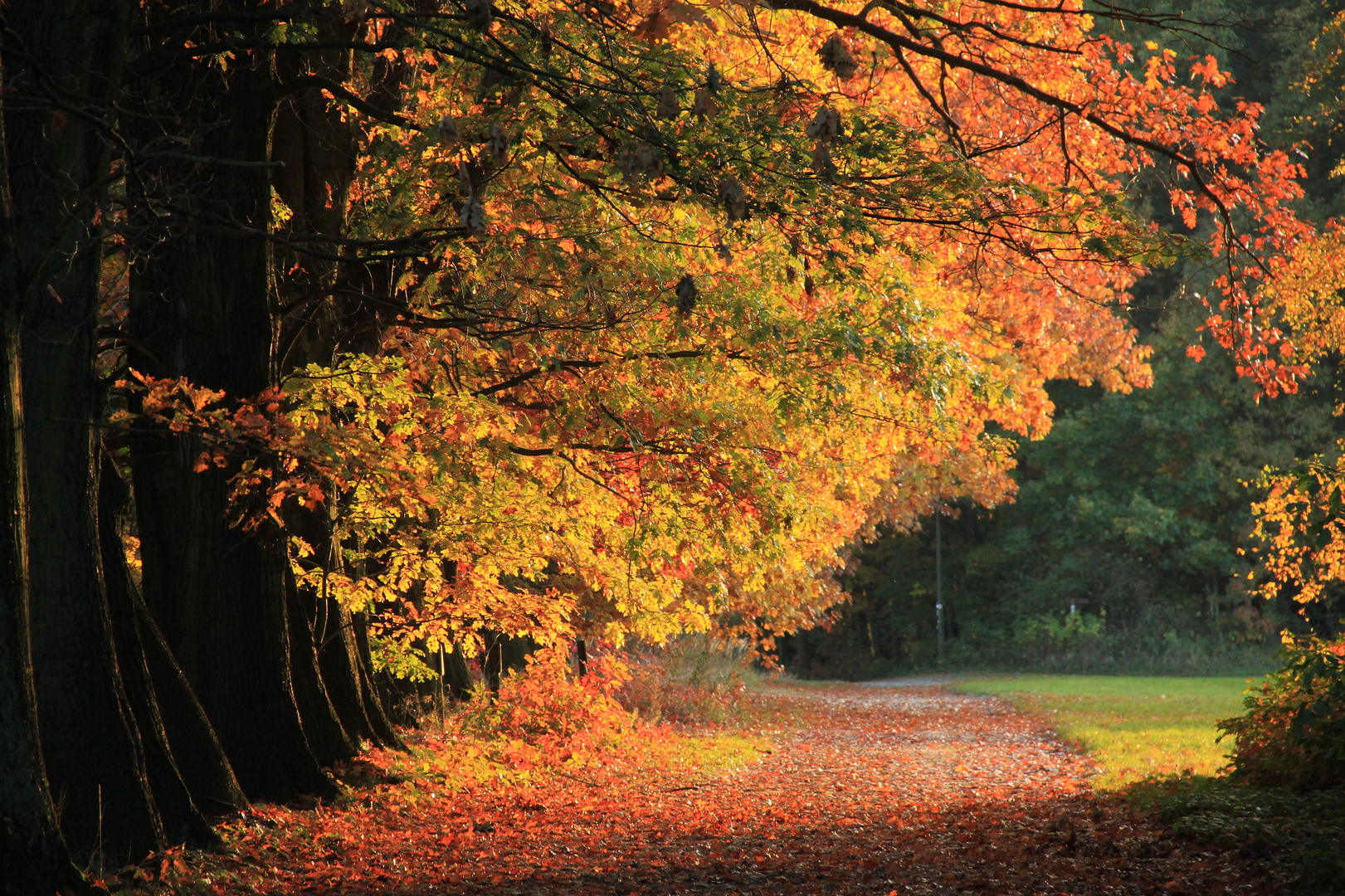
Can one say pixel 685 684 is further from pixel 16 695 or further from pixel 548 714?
pixel 16 695

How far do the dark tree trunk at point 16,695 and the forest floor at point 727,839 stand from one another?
1363 millimetres

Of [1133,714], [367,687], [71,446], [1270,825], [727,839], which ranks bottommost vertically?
[1133,714]

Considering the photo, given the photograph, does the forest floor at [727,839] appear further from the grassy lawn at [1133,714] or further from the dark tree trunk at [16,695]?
the dark tree trunk at [16,695]

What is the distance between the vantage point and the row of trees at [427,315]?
18.3 ft

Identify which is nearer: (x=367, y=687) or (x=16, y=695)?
(x=16, y=695)

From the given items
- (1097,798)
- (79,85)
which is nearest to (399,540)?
(79,85)

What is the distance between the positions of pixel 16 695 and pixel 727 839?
5404 millimetres

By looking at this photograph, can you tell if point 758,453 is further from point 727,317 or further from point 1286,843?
point 1286,843

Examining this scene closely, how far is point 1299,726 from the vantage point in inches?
278

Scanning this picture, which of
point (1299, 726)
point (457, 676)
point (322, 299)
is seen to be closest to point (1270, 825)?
point (1299, 726)

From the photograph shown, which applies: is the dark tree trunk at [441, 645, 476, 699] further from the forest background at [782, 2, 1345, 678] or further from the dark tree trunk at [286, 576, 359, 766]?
the forest background at [782, 2, 1345, 678]

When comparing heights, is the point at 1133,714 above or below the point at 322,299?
below

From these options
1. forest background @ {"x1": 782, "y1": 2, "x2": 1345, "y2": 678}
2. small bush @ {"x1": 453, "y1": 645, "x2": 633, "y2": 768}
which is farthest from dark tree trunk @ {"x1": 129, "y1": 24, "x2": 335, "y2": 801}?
forest background @ {"x1": 782, "y1": 2, "x2": 1345, "y2": 678}

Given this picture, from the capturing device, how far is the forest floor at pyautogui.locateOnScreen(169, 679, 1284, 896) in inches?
254
